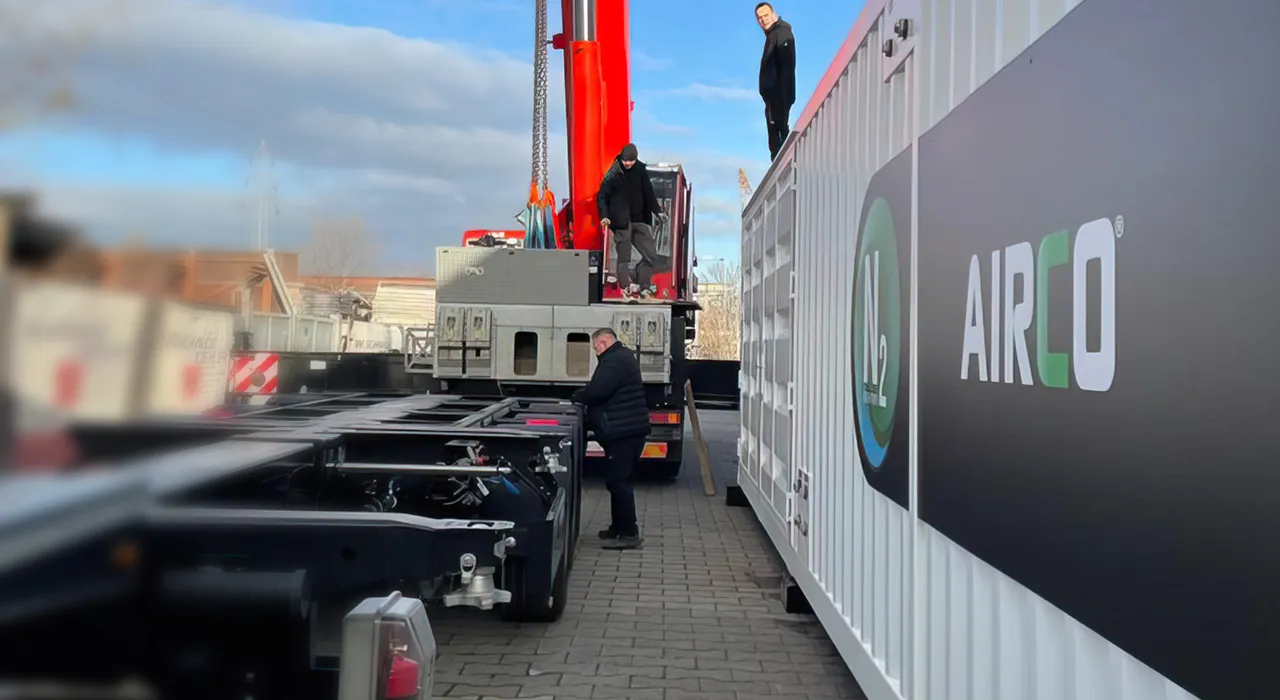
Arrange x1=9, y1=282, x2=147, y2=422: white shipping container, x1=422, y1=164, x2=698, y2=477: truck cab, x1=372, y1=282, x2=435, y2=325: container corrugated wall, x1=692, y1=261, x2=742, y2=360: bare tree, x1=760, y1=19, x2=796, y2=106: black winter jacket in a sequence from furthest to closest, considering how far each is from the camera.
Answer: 1. x1=692, y1=261, x2=742, y2=360: bare tree
2. x1=372, y1=282, x2=435, y2=325: container corrugated wall
3. x1=422, y1=164, x2=698, y2=477: truck cab
4. x1=760, y1=19, x2=796, y2=106: black winter jacket
5. x1=9, y1=282, x2=147, y2=422: white shipping container

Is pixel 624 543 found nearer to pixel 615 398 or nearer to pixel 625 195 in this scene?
pixel 615 398

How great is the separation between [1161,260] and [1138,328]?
131 millimetres

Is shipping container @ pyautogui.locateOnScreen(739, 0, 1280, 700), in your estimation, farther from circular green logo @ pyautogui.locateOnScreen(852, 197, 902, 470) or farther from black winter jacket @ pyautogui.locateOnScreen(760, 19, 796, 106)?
black winter jacket @ pyautogui.locateOnScreen(760, 19, 796, 106)

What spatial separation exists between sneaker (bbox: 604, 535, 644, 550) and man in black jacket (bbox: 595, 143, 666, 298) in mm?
3566

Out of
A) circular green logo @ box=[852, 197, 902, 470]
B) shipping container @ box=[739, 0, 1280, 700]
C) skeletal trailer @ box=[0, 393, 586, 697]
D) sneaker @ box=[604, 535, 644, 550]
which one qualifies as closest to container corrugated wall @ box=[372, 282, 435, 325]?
sneaker @ box=[604, 535, 644, 550]

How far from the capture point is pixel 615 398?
7590 mm

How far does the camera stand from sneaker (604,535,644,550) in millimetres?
7672

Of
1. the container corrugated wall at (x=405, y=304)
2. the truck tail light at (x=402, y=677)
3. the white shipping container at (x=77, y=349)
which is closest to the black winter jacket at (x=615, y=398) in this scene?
the truck tail light at (x=402, y=677)

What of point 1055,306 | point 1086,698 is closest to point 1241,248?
point 1055,306

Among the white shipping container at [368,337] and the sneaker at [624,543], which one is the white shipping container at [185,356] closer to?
the sneaker at [624,543]

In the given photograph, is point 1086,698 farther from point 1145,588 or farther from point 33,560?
point 33,560

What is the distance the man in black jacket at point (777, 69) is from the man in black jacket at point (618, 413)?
2.52 m

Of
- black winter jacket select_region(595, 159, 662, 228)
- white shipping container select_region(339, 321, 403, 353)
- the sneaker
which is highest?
black winter jacket select_region(595, 159, 662, 228)

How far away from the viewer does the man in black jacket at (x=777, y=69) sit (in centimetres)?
862
